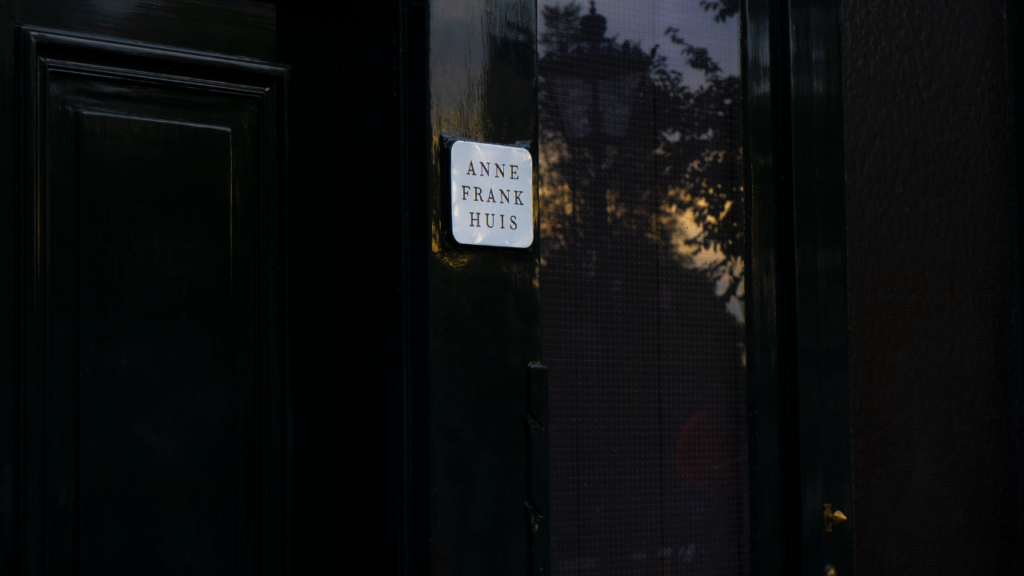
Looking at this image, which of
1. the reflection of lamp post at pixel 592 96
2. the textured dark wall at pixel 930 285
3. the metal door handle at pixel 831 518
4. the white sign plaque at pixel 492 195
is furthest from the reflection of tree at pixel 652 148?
the metal door handle at pixel 831 518

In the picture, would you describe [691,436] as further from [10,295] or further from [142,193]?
[10,295]

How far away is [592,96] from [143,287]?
117cm

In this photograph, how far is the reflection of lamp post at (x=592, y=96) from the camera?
231 centimetres

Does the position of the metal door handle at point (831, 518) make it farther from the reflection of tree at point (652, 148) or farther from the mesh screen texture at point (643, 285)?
the reflection of tree at point (652, 148)

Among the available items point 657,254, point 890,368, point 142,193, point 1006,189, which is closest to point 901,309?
point 890,368

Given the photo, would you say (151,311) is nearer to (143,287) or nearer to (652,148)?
(143,287)

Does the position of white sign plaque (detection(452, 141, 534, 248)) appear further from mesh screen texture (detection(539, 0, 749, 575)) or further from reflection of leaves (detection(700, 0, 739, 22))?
reflection of leaves (detection(700, 0, 739, 22))

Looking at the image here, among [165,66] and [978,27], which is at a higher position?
[978,27]

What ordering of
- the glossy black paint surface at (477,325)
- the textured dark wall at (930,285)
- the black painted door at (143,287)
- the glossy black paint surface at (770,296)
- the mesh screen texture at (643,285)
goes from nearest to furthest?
the black painted door at (143,287) < the glossy black paint surface at (477,325) < the mesh screen texture at (643,285) < the glossy black paint surface at (770,296) < the textured dark wall at (930,285)

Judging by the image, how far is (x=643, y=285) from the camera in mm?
2406

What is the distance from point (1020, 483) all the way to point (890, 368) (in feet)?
2.29

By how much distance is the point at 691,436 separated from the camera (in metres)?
2.46

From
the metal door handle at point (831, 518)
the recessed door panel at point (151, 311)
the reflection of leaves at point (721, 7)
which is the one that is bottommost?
the metal door handle at point (831, 518)

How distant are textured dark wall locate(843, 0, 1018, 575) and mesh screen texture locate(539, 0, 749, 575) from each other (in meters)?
0.47
